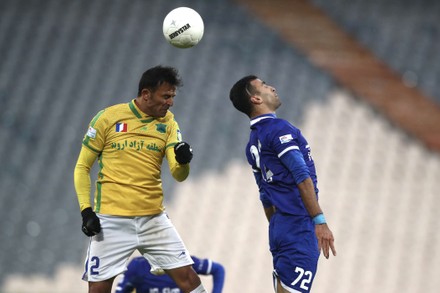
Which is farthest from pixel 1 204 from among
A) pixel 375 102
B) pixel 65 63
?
pixel 375 102

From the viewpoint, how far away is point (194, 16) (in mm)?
5762

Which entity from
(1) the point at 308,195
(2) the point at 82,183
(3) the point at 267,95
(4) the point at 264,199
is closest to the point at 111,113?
(2) the point at 82,183

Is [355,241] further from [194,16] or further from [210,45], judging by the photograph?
[194,16]

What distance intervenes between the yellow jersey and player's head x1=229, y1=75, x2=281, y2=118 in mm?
483

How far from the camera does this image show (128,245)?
214 inches

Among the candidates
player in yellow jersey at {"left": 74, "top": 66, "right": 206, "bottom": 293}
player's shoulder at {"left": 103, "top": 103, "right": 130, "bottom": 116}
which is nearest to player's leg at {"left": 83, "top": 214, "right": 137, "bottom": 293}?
player in yellow jersey at {"left": 74, "top": 66, "right": 206, "bottom": 293}

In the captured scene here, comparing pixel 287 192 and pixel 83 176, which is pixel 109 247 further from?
pixel 287 192

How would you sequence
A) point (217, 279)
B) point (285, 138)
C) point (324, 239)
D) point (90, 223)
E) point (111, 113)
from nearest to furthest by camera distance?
point (324, 239) → point (285, 138) → point (90, 223) → point (111, 113) → point (217, 279)

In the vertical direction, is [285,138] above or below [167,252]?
above

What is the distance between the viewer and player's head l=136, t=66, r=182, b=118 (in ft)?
17.7

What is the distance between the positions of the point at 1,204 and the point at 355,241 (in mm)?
4319

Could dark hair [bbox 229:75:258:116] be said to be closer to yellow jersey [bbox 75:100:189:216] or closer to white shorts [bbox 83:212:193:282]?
yellow jersey [bbox 75:100:189:216]

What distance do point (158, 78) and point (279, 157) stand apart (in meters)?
0.97

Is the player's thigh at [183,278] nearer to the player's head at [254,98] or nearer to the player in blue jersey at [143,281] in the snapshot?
the player in blue jersey at [143,281]
